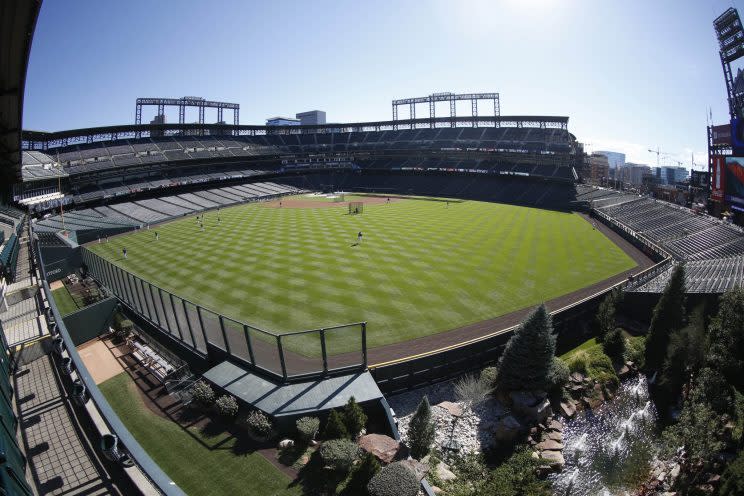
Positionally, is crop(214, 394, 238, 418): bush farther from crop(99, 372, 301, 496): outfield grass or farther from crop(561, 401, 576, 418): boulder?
crop(561, 401, 576, 418): boulder

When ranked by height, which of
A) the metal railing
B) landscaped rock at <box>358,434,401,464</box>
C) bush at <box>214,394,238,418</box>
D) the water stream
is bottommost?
the water stream

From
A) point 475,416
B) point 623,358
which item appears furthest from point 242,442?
point 623,358

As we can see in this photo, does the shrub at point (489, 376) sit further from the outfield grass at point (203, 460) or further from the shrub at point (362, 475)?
the outfield grass at point (203, 460)

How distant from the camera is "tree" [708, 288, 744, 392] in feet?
46.3

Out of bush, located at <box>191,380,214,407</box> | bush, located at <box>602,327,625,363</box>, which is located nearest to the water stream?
bush, located at <box>602,327,625,363</box>

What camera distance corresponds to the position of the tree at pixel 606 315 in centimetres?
2055

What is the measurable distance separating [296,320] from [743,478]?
18116 mm

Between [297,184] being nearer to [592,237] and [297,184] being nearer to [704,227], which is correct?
[592,237]

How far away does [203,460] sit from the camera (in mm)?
11617

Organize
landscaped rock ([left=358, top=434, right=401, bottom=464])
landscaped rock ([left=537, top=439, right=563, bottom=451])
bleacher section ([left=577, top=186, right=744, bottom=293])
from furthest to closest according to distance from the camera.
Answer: bleacher section ([left=577, top=186, right=744, bottom=293]) < landscaped rock ([left=537, top=439, right=563, bottom=451]) < landscaped rock ([left=358, top=434, right=401, bottom=464])

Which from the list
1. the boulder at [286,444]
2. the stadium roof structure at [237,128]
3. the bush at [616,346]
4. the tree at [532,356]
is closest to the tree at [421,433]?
the boulder at [286,444]

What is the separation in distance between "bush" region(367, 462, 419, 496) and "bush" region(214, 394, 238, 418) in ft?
19.0

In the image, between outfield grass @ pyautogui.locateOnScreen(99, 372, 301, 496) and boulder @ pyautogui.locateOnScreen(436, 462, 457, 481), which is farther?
boulder @ pyautogui.locateOnScreen(436, 462, 457, 481)

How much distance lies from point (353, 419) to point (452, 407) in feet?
15.8
